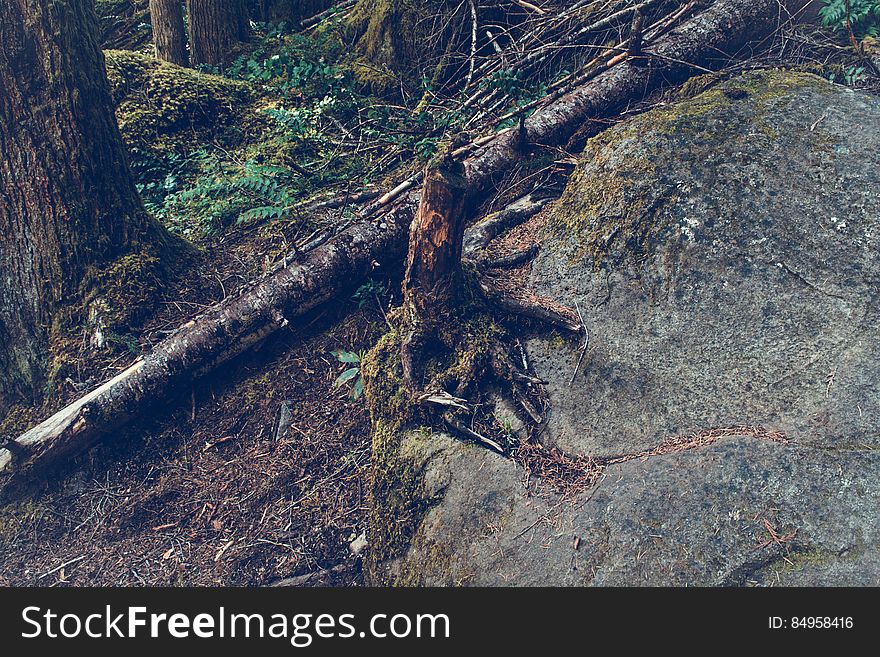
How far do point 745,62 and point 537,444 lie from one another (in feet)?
15.0

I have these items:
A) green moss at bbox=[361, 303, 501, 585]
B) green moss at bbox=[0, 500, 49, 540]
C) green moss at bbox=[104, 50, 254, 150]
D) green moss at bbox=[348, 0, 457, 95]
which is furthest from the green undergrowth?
green moss at bbox=[0, 500, 49, 540]

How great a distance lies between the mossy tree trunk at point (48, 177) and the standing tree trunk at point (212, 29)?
11.1 feet

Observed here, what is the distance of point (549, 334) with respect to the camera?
4.42 m

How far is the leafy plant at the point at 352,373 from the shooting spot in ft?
15.0

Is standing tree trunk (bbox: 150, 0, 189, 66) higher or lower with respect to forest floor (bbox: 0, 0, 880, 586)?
higher

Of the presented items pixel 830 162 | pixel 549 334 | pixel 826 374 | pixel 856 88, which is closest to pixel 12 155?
pixel 549 334

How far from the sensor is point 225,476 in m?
4.40

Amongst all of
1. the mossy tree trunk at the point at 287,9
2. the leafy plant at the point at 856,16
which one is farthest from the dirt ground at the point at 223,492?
the mossy tree trunk at the point at 287,9

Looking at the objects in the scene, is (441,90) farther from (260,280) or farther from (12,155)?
(12,155)

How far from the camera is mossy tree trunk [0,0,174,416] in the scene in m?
4.38

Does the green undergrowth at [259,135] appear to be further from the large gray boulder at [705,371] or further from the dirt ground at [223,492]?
the large gray boulder at [705,371]

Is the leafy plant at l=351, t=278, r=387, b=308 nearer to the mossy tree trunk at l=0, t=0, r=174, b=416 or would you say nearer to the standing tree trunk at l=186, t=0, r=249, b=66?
the mossy tree trunk at l=0, t=0, r=174, b=416

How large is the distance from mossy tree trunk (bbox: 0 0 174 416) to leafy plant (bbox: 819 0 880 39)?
6431 millimetres

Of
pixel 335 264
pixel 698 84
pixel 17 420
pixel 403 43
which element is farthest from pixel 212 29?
pixel 698 84
